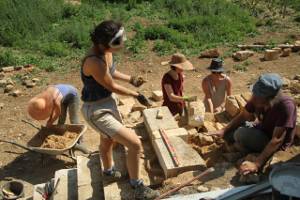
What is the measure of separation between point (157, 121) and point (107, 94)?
1.33 meters

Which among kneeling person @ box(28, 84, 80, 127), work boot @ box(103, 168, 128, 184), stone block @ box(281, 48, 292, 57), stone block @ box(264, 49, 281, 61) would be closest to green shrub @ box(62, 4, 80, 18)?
stone block @ box(264, 49, 281, 61)

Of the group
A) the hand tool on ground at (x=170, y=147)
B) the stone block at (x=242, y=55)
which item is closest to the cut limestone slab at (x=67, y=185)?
the hand tool on ground at (x=170, y=147)

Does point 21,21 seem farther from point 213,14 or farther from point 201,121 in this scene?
point 201,121

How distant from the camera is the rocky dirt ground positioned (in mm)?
6773

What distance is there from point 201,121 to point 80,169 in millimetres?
1814

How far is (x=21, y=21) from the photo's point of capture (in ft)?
40.3

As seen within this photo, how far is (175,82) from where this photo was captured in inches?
265

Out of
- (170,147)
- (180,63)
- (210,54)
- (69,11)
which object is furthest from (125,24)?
(170,147)

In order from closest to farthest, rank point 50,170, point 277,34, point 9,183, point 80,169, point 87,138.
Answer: point 80,169 → point 9,183 → point 50,170 → point 87,138 → point 277,34

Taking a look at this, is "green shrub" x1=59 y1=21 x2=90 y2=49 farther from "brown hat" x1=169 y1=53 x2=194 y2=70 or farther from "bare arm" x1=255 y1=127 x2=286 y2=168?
"bare arm" x1=255 y1=127 x2=286 y2=168

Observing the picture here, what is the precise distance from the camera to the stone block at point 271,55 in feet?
33.7

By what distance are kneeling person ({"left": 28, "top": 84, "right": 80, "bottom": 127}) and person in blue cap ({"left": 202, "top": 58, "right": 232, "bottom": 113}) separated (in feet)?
6.91

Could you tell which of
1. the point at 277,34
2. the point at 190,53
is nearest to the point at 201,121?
the point at 190,53

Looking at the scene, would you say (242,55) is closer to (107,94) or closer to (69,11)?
(69,11)
